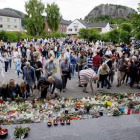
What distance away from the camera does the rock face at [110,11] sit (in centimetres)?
16477

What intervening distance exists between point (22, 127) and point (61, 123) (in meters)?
1.29

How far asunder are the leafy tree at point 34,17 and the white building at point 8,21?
22135 mm

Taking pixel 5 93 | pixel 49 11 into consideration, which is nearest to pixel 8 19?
pixel 49 11

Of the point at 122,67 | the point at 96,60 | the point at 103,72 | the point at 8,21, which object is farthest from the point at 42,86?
the point at 8,21

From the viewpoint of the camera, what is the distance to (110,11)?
167 metres

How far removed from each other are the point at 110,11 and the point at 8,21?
354ft

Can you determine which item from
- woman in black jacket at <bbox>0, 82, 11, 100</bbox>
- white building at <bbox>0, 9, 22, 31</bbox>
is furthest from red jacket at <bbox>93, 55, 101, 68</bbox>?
white building at <bbox>0, 9, 22, 31</bbox>

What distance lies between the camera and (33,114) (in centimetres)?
767

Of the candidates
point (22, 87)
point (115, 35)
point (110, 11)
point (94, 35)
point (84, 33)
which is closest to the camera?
point (22, 87)

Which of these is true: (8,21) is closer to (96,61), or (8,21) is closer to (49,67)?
(96,61)

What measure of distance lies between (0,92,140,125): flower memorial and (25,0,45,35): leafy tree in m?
50.6

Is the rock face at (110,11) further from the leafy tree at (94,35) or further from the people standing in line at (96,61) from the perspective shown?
the people standing in line at (96,61)

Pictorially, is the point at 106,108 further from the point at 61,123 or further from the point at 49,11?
the point at 49,11

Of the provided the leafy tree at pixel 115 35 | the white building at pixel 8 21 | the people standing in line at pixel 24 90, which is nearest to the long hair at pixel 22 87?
the people standing in line at pixel 24 90
